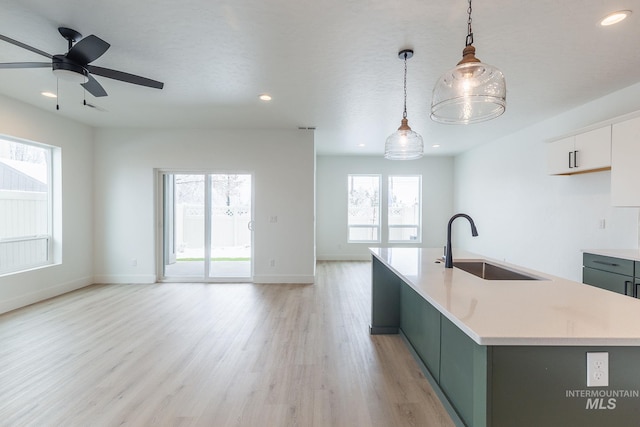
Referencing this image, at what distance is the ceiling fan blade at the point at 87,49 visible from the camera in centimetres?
205

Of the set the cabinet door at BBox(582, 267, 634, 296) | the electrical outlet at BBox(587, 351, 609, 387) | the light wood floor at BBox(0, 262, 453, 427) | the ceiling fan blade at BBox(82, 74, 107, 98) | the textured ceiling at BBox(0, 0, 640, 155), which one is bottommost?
the light wood floor at BBox(0, 262, 453, 427)

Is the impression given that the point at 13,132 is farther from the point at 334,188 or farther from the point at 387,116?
the point at 334,188

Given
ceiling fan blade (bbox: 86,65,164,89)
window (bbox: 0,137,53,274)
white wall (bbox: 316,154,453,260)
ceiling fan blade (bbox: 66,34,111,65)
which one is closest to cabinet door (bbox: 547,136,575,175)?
white wall (bbox: 316,154,453,260)

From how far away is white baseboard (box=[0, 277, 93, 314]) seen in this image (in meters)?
3.74

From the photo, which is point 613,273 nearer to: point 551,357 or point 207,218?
point 551,357

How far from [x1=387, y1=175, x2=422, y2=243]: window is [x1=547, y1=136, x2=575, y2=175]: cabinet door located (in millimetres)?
3898

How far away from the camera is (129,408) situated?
1.95 meters

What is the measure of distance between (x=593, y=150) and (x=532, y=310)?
3283 mm

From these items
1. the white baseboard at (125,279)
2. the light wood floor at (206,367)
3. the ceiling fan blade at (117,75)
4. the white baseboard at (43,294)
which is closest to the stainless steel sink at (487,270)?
the light wood floor at (206,367)

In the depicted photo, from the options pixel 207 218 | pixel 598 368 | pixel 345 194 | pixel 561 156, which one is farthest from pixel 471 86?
pixel 345 194

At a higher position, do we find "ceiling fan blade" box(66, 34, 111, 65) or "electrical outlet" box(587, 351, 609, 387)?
A: "ceiling fan blade" box(66, 34, 111, 65)

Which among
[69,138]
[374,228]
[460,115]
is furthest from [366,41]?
[374,228]

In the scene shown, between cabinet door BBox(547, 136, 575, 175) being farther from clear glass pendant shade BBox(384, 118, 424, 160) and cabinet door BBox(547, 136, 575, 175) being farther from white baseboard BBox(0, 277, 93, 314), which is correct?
white baseboard BBox(0, 277, 93, 314)

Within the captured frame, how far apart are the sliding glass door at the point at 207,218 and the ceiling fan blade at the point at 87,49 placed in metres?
3.06
